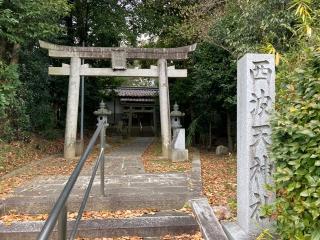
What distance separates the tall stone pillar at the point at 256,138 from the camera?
274 centimetres

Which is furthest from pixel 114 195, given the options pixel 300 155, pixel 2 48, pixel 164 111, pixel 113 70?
pixel 2 48

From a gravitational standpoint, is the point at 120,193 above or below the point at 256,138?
below

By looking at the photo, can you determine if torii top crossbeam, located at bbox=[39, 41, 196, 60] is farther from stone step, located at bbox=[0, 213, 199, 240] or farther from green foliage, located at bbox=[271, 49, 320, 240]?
green foliage, located at bbox=[271, 49, 320, 240]

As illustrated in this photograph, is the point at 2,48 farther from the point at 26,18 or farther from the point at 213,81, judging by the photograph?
the point at 213,81

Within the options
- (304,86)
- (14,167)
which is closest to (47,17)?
(14,167)

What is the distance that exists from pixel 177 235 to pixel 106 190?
1.50 m

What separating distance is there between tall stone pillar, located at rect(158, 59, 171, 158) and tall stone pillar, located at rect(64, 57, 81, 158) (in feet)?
7.41

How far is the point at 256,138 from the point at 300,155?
718 millimetres

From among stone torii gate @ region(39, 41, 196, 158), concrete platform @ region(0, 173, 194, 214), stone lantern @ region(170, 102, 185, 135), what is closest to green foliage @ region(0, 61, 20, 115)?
stone torii gate @ region(39, 41, 196, 158)

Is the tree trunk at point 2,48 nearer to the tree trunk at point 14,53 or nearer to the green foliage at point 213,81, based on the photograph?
the tree trunk at point 14,53

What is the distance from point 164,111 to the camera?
9391 mm

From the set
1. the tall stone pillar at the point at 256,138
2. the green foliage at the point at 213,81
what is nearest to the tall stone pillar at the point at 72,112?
the green foliage at the point at 213,81

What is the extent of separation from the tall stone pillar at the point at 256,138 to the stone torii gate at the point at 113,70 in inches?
255

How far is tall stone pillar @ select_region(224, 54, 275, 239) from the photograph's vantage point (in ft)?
9.00
